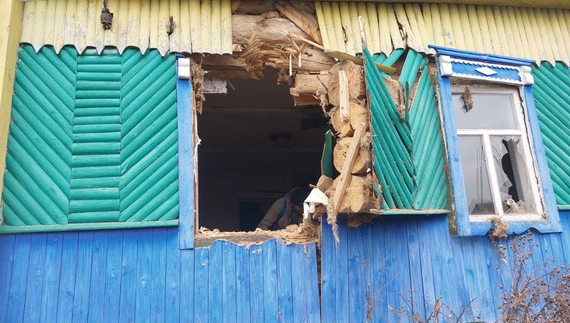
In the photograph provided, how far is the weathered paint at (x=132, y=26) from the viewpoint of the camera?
4281 millimetres

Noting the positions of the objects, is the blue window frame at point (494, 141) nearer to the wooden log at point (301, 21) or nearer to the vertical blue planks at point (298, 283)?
the wooden log at point (301, 21)

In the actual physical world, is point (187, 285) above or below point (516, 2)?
below

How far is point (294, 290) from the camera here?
3.98 meters

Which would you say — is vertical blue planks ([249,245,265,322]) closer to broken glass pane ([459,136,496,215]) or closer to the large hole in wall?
broken glass pane ([459,136,496,215])

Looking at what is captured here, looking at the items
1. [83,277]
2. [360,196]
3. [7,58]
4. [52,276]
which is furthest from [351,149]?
[7,58]

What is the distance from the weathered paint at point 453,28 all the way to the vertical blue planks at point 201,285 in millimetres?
2519

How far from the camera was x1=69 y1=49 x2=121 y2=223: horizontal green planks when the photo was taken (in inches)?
152

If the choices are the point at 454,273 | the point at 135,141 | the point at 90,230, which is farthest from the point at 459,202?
the point at 90,230

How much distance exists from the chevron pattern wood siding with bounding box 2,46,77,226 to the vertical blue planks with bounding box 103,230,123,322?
1.55ft

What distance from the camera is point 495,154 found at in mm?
4754

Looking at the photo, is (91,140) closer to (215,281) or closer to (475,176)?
(215,281)

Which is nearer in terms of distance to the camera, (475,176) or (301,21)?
(475,176)

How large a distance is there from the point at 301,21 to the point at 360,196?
2220 mm

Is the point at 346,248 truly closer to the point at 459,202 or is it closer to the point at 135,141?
the point at 459,202
